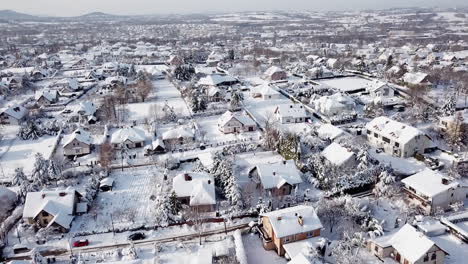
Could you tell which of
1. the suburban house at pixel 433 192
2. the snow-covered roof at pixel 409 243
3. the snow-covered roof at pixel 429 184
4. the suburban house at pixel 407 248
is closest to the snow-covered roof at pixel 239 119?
the snow-covered roof at pixel 429 184

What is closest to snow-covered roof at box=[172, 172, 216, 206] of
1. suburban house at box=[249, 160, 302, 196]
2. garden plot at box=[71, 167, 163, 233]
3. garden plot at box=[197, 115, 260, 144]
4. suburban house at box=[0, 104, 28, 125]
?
garden plot at box=[71, 167, 163, 233]

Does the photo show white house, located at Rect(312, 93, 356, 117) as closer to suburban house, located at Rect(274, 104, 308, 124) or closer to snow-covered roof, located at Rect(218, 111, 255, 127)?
suburban house, located at Rect(274, 104, 308, 124)

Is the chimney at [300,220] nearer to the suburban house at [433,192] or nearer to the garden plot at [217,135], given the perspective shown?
the suburban house at [433,192]

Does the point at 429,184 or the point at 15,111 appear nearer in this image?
the point at 429,184

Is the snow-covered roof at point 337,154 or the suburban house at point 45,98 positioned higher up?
the suburban house at point 45,98

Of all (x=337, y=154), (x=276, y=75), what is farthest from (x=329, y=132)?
(x=276, y=75)

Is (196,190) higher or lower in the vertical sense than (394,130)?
lower

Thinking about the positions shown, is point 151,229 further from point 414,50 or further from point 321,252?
point 414,50

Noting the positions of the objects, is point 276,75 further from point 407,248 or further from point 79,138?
point 407,248
